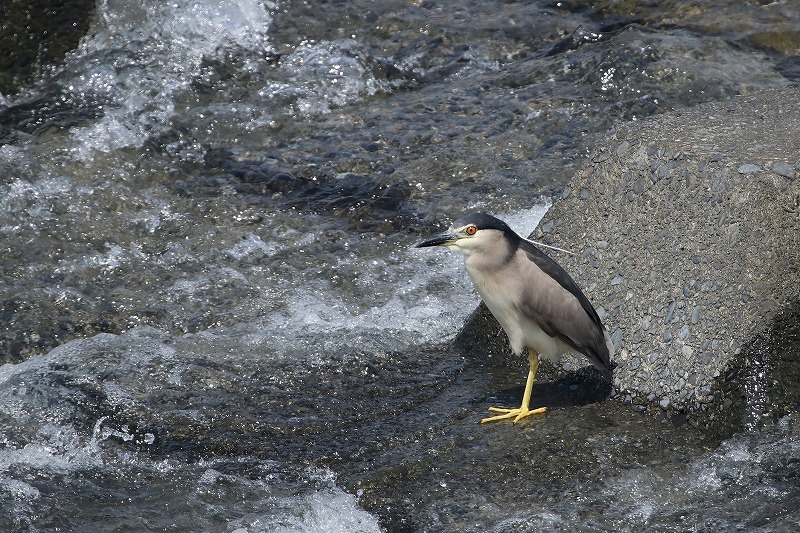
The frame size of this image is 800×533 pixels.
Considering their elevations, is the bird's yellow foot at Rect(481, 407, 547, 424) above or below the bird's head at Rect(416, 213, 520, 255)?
below

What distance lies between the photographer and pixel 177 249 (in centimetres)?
702

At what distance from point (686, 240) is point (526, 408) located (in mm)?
1067

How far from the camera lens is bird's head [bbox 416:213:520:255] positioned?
473cm

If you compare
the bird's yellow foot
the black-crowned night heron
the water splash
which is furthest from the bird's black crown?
the water splash

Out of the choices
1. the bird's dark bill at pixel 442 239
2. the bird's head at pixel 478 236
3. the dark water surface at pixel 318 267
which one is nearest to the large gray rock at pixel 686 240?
the dark water surface at pixel 318 267

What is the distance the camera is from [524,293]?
4.72 m

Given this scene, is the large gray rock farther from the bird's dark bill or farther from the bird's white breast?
the bird's dark bill

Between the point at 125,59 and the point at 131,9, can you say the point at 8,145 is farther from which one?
the point at 131,9

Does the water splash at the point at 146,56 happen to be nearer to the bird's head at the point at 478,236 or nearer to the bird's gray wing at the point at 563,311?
the bird's head at the point at 478,236

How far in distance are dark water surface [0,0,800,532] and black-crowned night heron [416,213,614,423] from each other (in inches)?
10.6

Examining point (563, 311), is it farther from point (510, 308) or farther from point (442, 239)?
point (442, 239)

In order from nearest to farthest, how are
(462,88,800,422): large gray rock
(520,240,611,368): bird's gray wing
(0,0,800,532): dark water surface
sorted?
(0,0,800,532): dark water surface, (462,88,800,422): large gray rock, (520,240,611,368): bird's gray wing

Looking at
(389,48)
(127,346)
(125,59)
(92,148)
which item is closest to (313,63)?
(389,48)

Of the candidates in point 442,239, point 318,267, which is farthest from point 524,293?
point 318,267
